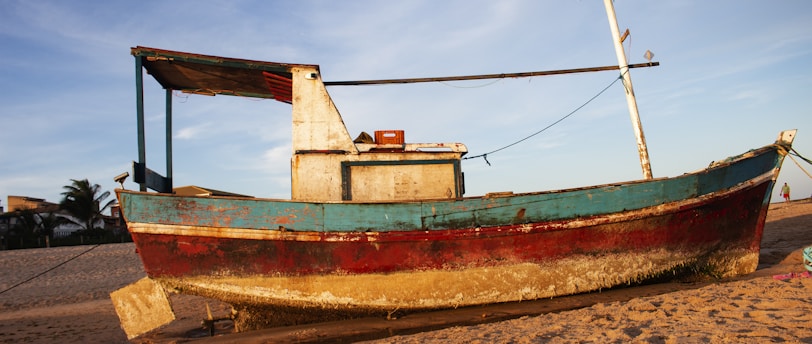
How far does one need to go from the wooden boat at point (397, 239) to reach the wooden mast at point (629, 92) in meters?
0.98

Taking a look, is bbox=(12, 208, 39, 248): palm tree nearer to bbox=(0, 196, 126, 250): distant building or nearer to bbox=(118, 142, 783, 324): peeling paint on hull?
bbox=(0, 196, 126, 250): distant building

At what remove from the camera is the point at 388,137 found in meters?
7.96

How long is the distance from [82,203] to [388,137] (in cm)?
3417

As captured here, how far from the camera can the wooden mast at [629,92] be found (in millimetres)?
8031

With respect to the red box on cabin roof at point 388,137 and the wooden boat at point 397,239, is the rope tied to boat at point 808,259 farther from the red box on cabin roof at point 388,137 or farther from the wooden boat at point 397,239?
the red box on cabin roof at point 388,137

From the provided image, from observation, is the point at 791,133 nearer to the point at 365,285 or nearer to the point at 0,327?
the point at 365,285

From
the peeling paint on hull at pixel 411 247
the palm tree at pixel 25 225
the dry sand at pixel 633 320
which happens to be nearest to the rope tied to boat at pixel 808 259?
the dry sand at pixel 633 320

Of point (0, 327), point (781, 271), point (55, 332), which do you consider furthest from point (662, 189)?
point (0, 327)

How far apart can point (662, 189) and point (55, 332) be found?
1031 centimetres

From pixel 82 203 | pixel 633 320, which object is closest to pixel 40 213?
pixel 82 203

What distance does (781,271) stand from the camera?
24.5 feet

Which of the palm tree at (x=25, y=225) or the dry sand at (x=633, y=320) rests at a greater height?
the palm tree at (x=25, y=225)

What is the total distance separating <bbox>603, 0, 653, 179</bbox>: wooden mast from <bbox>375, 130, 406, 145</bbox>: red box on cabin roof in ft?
13.4

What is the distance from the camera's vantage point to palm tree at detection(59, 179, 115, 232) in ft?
109
